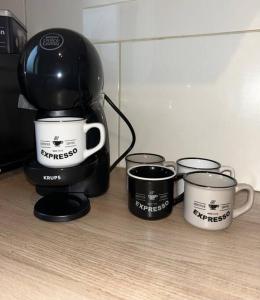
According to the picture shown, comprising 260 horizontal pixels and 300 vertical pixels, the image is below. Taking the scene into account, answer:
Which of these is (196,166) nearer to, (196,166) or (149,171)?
(196,166)

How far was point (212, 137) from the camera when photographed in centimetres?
67

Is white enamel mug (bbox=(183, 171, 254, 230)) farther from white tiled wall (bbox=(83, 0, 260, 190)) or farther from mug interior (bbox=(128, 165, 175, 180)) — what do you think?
white tiled wall (bbox=(83, 0, 260, 190))

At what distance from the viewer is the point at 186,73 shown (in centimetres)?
68

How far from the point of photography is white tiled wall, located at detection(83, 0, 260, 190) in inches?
24.4

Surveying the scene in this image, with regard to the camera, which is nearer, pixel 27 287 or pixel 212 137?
pixel 27 287

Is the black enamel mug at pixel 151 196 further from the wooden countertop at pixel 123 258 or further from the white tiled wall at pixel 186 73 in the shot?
the white tiled wall at pixel 186 73

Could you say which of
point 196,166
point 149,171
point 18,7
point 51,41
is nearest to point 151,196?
point 149,171

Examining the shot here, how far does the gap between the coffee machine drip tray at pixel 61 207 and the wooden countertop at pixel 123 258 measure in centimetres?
1

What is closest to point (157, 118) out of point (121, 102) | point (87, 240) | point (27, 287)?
point (121, 102)

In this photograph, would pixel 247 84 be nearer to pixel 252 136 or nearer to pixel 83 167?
pixel 252 136

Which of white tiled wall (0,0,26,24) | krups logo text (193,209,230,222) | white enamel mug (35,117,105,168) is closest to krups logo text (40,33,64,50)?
white enamel mug (35,117,105,168)

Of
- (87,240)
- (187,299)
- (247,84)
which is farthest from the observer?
(247,84)

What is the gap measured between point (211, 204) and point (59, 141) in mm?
265

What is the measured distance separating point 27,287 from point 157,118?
0.51 meters
